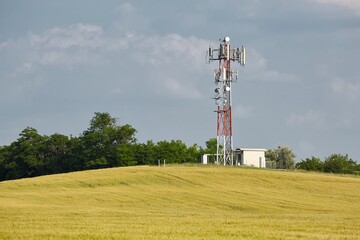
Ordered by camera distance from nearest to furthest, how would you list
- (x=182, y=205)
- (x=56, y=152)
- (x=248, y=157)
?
(x=182, y=205) < (x=248, y=157) < (x=56, y=152)

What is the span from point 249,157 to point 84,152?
37046mm

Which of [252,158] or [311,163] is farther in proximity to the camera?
[311,163]

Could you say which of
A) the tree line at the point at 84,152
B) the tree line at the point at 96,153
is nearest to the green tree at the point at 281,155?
the tree line at the point at 96,153

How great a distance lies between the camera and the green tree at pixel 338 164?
117 m

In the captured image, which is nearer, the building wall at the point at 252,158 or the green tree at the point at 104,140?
the building wall at the point at 252,158

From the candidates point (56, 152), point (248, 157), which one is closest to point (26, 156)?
point (56, 152)

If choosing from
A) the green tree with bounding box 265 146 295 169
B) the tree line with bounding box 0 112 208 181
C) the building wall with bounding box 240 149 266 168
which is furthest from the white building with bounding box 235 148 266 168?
the green tree with bounding box 265 146 295 169

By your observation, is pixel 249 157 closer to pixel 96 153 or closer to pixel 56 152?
pixel 96 153

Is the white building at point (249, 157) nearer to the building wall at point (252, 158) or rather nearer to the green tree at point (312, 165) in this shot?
the building wall at point (252, 158)

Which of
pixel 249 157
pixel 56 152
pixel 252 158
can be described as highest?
pixel 56 152

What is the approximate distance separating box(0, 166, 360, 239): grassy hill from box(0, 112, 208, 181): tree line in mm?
39092

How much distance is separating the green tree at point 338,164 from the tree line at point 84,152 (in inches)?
990

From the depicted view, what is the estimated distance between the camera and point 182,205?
55.2 m

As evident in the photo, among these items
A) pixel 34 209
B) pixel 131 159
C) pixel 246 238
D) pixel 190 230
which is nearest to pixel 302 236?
pixel 246 238
